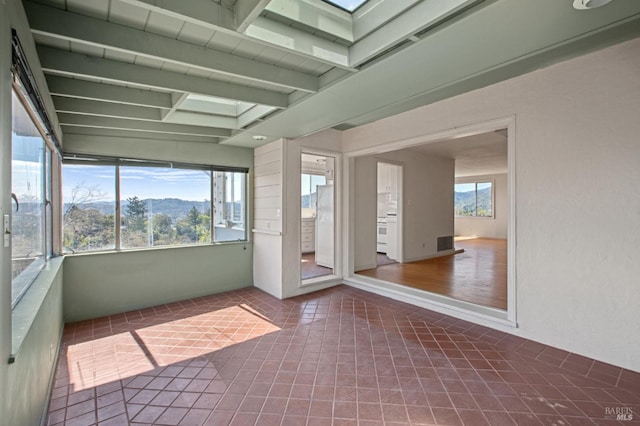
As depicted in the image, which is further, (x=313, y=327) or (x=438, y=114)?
(x=438, y=114)

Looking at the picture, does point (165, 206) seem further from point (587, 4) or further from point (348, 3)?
point (587, 4)

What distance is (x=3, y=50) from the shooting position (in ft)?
4.00

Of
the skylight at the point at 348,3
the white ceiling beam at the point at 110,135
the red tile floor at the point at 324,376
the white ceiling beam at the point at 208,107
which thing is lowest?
the red tile floor at the point at 324,376

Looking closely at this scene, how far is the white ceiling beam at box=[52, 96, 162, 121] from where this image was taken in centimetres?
299

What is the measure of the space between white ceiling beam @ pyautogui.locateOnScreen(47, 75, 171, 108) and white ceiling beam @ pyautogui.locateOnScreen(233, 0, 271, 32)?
172 cm

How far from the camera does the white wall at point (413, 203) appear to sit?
19.4ft

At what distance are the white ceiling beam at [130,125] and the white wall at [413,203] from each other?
289 centimetres

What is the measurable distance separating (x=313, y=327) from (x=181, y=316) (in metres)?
1.75

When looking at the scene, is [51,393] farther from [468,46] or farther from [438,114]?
[438,114]

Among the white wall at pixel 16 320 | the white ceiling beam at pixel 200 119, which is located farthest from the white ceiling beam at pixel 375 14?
the white ceiling beam at pixel 200 119

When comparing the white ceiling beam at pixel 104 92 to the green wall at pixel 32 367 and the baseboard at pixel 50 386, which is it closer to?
the green wall at pixel 32 367

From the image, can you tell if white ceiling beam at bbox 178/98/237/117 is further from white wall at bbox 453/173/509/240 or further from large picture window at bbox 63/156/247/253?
white wall at bbox 453/173/509/240

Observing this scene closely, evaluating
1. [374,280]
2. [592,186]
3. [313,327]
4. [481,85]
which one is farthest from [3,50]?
[374,280]

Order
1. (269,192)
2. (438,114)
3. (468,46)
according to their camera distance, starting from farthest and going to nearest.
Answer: (269,192) < (438,114) < (468,46)
